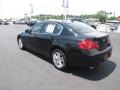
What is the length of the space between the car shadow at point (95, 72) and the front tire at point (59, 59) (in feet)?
0.83

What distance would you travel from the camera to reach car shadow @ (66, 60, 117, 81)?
4.85m

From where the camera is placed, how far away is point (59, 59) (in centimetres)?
544

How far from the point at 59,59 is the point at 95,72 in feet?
3.87

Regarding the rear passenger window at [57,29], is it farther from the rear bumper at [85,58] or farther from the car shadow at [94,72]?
A: the car shadow at [94,72]

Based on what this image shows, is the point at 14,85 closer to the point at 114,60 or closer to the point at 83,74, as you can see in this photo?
the point at 83,74

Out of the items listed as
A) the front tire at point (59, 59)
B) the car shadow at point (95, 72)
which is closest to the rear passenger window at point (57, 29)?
the front tire at point (59, 59)

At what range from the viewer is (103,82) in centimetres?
449

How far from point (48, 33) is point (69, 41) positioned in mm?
1198

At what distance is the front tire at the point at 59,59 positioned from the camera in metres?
5.23

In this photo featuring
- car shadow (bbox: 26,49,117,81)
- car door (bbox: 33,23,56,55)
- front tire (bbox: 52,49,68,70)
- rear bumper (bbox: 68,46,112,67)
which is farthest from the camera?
car door (bbox: 33,23,56,55)

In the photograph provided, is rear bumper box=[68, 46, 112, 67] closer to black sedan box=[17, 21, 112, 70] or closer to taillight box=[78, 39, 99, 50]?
black sedan box=[17, 21, 112, 70]

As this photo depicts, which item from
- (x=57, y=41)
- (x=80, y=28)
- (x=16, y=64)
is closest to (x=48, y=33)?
(x=57, y=41)

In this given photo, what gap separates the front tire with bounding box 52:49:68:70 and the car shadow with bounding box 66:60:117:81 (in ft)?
0.83

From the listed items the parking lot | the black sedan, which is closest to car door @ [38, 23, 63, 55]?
the black sedan
